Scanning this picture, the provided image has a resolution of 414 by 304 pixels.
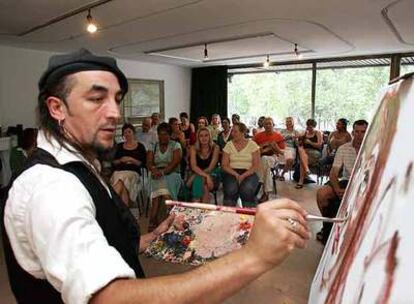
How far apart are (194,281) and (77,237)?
0.20 metres

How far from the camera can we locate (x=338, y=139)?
561 cm

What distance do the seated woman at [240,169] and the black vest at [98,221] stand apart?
3047 millimetres

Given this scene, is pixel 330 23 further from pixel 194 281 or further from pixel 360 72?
pixel 194 281

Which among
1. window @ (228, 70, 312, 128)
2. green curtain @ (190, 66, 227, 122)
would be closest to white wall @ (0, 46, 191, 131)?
green curtain @ (190, 66, 227, 122)

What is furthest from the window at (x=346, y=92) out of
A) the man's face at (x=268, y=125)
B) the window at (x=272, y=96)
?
the man's face at (x=268, y=125)

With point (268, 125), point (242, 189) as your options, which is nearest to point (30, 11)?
point (242, 189)

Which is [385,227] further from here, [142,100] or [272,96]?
[272,96]

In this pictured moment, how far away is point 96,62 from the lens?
2.64ft

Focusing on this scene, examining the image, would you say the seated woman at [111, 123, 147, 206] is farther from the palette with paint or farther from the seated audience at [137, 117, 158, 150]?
the palette with paint

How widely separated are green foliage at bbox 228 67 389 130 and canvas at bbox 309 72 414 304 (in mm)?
6367

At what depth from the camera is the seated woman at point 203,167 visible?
156 inches

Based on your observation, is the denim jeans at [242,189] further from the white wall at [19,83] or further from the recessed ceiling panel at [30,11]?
the white wall at [19,83]

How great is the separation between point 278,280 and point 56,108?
2307 mm

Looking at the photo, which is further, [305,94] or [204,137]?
[305,94]
